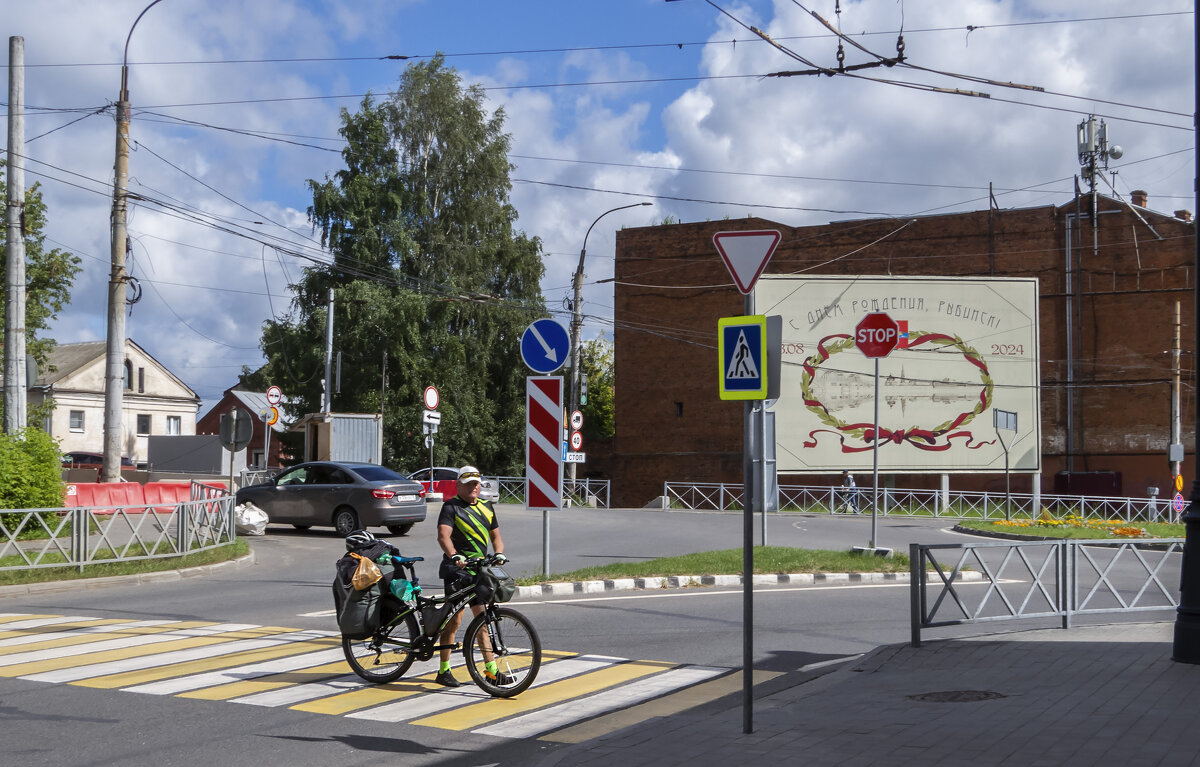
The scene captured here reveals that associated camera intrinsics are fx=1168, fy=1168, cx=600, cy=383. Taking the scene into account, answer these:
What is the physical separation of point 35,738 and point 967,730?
5.37m

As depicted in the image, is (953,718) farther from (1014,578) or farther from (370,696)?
(1014,578)

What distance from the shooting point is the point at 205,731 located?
699cm

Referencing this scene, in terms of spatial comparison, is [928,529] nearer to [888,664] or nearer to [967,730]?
[888,664]

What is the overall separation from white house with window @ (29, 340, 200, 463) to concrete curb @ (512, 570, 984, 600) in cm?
5463

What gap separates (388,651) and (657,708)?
2.10 meters

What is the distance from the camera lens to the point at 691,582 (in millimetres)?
15758

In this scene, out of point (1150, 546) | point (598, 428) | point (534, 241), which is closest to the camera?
point (1150, 546)

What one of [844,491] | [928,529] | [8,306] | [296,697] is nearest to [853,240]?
[844,491]

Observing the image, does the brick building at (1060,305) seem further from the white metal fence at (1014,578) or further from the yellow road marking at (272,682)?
the yellow road marking at (272,682)

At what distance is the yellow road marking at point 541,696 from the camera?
290 inches

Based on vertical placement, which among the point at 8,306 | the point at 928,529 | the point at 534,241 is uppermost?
the point at 534,241

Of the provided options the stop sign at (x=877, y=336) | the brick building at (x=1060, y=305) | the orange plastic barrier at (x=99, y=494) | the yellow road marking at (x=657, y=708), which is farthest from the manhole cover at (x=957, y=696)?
the brick building at (x=1060, y=305)

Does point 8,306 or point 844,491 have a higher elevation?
point 8,306

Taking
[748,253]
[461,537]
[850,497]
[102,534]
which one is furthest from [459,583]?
[850,497]
